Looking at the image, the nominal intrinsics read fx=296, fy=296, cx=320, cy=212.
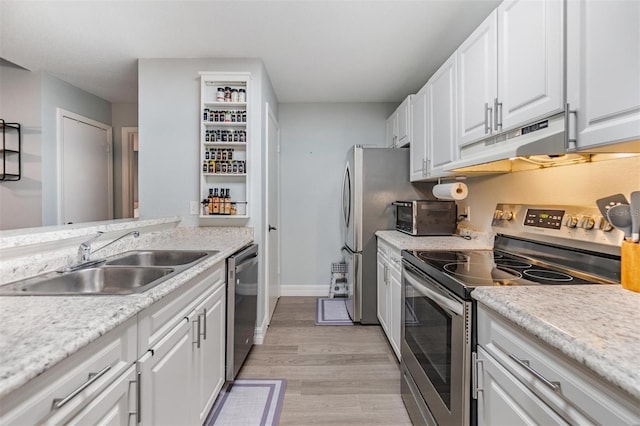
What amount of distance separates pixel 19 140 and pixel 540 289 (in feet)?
13.9

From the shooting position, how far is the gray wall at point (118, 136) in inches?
150

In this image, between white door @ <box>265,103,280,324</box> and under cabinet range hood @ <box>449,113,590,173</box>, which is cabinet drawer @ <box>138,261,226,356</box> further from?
under cabinet range hood @ <box>449,113,590,173</box>

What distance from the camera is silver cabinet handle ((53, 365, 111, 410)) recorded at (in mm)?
652

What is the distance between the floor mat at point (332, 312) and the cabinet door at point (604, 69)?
247 centimetres

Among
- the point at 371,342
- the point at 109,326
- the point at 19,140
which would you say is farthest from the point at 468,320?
the point at 19,140

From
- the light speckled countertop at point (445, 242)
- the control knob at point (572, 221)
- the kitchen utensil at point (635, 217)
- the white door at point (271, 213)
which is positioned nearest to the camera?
the kitchen utensil at point (635, 217)

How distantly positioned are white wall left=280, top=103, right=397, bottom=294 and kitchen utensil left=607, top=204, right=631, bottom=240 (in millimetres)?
2857

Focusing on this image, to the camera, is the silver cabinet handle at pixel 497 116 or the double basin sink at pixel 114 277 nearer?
the double basin sink at pixel 114 277

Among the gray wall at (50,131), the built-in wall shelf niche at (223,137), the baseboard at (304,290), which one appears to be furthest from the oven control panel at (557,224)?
the gray wall at (50,131)

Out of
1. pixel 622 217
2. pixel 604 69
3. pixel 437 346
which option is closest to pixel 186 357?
pixel 437 346

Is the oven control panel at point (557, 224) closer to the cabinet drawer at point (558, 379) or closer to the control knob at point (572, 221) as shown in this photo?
the control knob at point (572, 221)

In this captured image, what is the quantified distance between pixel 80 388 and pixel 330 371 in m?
1.72

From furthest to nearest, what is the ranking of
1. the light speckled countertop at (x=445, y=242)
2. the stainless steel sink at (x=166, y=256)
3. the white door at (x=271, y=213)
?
the white door at (x=271, y=213)
the light speckled countertop at (x=445, y=242)
the stainless steel sink at (x=166, y=256)

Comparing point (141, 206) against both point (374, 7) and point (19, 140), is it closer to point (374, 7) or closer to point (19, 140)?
point (19, 140)
